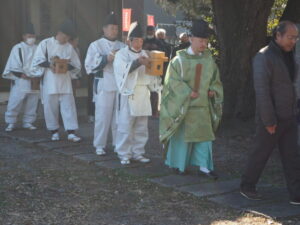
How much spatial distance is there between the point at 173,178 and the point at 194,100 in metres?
0.90

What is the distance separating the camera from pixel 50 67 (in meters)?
8.63

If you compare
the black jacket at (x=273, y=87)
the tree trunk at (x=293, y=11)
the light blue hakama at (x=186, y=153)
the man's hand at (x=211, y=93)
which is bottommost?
the light blue hakama at (x=186, y=153)

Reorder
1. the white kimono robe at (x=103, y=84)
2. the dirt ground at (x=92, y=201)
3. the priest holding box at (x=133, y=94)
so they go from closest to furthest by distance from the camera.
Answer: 1. the dirt ground at (x=92, y=201)
2. the priest holding box at (x=133, y=94)
3. the white kimono robe at (x=103, y=84)

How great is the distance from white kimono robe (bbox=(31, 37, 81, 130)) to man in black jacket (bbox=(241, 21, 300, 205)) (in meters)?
3.80

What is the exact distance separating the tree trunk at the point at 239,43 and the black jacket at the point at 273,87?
362 centimetres

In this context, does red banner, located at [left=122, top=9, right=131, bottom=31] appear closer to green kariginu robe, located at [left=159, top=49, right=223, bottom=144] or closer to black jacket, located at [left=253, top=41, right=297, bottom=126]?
green kariginu robe, located at [left=159, top=49, right=223, bottom=144]

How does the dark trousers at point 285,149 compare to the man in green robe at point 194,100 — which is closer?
the dark trousers at point 285,149

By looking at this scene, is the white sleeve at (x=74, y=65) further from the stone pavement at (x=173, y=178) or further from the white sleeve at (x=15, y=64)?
the white sleeve at (x=15, y=64)

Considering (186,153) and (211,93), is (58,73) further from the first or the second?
(211,93)

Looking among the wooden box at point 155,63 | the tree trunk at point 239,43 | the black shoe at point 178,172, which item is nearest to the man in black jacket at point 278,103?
the black shoe at point 178,172

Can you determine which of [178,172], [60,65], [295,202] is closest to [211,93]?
[178,172]

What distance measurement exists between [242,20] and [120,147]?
3098 mm

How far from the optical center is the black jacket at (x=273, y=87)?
539cm

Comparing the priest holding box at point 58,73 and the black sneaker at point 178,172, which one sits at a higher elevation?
the priest holding box at point 58,73
